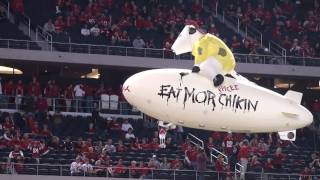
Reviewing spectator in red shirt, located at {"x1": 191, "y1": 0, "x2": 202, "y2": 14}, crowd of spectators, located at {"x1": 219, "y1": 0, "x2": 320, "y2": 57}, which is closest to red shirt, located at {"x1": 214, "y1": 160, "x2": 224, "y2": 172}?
crowd of spectators, located at {"x1": 219, "y1": 0, "x2": 320, "y2": 57}

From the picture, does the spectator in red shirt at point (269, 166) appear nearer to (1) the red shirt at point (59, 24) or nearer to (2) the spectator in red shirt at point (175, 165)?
(2) the spectator in red shirt at point (175, 165)

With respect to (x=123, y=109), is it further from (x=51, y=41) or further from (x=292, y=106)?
(x=292, y=106)

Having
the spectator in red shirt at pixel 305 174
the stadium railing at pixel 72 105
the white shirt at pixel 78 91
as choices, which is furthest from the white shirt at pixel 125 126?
the spectator in red shirt at pixel 305 174

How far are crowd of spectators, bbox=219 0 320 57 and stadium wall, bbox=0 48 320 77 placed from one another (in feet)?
3.63

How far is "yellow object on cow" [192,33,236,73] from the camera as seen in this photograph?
70.7 feet

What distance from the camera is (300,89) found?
41.6m

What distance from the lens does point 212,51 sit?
70.8ft

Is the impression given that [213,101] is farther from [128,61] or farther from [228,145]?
[128,61]

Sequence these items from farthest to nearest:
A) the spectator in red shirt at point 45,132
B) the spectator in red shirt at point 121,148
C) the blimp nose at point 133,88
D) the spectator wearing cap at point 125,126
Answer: the spectator wearing cap at point 125,126 → the spectator in red shirt at point 121,148 → the spectator in red shirt at point 45,132 → the blimp nose at point 133,88

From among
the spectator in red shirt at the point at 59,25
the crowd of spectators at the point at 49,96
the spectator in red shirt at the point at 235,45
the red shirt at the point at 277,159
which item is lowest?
the red shirt at the point at 277,159

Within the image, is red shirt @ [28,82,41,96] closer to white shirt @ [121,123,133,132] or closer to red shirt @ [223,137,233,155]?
white shirt @ [121,123,133,132]

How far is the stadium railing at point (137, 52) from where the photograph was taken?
35625 millimetres

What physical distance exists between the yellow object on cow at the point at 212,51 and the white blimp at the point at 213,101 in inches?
6.0

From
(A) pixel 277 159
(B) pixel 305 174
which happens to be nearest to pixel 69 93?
(A) pixel 277 159
